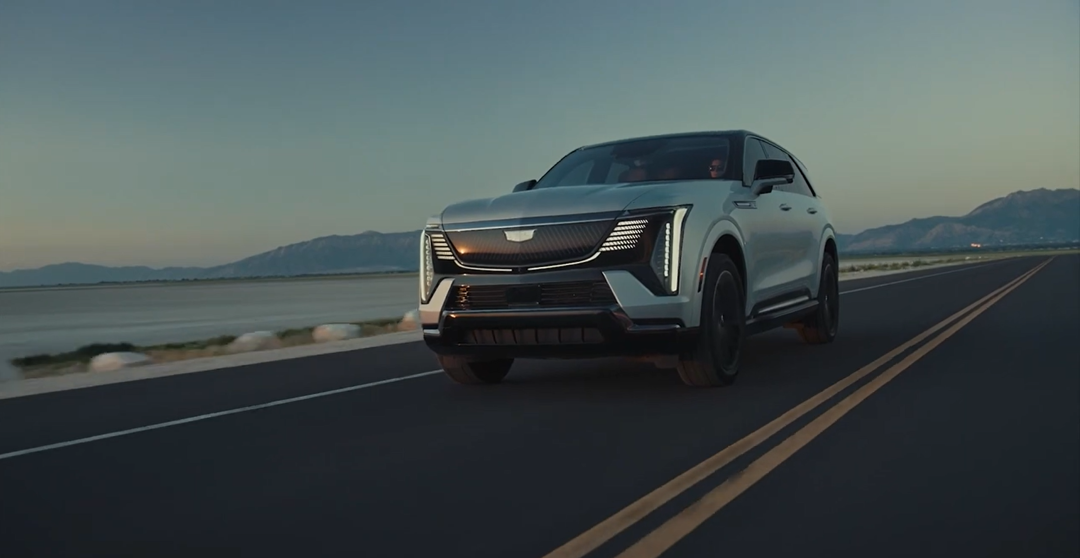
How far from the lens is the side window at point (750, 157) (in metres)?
9.25

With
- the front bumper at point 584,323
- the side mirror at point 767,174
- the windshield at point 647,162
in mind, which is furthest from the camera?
the windshield at point 647,162

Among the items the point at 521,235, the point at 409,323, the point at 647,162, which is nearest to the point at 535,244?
A: the point at 521,235

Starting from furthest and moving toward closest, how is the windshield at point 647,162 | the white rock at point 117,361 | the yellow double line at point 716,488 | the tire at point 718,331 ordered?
the white rock at point 117,361, the windshield at point 647,162, the tire at point 718,331, the yellow double line at point 716,488

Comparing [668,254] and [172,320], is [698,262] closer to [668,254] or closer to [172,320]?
[668,254]

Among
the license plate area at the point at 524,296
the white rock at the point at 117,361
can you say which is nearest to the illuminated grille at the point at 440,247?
the license plate area at the point at 524,296

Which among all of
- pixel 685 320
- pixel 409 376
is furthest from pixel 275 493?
pixel 409 376

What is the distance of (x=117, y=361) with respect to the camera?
45.8 ft

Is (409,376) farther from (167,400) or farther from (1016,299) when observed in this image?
(1016,299)

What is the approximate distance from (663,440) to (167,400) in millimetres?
4432

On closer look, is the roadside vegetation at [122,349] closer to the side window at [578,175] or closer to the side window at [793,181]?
the side window at [578,175]

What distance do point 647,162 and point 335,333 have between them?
34.4 feet

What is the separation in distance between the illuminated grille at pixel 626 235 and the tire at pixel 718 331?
26.3 inches

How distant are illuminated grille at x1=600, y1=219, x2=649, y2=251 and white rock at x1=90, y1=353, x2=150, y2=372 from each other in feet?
28.0

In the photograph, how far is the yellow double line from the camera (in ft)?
13.3
